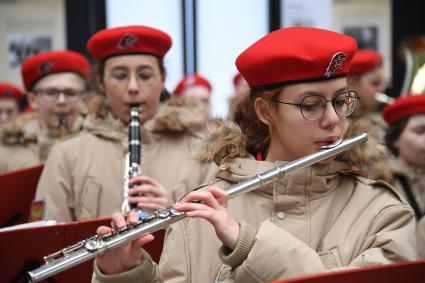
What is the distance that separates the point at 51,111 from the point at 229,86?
266 centimetres

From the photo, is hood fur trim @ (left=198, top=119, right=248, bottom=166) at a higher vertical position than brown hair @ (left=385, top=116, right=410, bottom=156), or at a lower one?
higher

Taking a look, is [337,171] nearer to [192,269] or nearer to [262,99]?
[262,99]

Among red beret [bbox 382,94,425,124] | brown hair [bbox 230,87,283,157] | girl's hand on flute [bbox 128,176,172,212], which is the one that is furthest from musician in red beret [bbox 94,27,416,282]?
red beret [bbox 382,94,425,124]

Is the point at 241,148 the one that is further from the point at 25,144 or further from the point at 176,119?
the point at 25,144

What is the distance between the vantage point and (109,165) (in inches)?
171

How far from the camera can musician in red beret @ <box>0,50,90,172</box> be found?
217 inches

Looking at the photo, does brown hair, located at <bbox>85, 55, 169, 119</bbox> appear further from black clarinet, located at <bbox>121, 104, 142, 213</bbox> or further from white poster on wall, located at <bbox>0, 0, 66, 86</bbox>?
white poster on wall, located at <bbox>0, 0, 66, 86</bbox>

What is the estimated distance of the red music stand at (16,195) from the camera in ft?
12.9

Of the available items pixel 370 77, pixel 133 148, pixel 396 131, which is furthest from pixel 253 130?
pixel 370 77

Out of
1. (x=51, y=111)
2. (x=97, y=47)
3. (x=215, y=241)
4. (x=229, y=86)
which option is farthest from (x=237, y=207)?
(x=229, y=86)

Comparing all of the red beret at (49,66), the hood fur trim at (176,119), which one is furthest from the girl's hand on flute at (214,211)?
the red beret at (49,66)

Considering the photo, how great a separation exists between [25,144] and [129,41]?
163 centimetres

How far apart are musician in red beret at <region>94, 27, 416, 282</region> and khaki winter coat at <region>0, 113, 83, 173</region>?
2.79 meters

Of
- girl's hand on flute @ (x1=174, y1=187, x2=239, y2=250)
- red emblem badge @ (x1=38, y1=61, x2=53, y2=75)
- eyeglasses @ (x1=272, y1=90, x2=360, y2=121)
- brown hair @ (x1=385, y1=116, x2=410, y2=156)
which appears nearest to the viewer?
girl's hand on flute @ (x1=174, y1=187, x2=239, y2=250)
